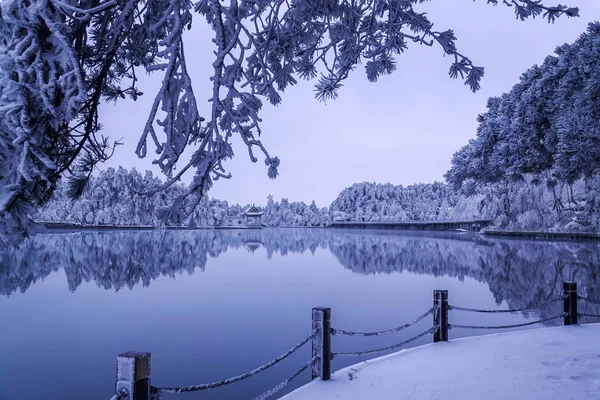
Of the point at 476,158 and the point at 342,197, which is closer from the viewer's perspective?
the point at 476,158

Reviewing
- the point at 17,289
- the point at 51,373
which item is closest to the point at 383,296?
the point at 51,373

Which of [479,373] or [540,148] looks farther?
[540,148]

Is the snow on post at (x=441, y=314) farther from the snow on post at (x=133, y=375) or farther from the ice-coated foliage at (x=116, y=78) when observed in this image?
the snow on post at (x=133, y=375)

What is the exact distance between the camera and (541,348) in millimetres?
7332

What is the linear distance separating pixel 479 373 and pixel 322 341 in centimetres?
225

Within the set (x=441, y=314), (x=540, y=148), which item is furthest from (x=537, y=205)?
(x=441, y=314)

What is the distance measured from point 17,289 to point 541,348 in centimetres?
2320

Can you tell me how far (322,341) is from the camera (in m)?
6.05

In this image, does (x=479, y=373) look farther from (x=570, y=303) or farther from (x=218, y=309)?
(x=218, y=309)

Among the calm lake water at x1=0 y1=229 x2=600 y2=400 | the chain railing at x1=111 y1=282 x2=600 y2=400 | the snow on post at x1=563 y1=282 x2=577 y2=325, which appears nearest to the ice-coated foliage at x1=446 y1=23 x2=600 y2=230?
the calm lake water at x1=0 y1=229 x2=600 y2=400

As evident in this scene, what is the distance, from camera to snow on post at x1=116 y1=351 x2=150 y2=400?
3.06 metres

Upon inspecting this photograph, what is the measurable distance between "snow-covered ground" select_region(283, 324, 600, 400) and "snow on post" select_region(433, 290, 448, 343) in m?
0.21

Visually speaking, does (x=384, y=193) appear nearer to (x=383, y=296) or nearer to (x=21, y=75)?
(x=383, y=296)

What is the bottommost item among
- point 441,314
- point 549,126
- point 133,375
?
point 441,314
